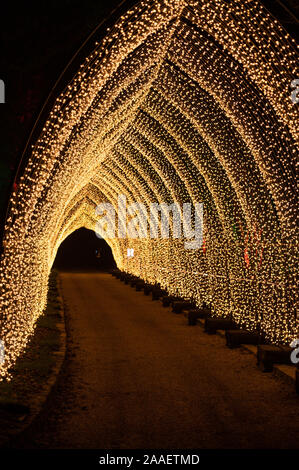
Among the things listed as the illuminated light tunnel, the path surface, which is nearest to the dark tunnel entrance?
the illuminated light tunnel

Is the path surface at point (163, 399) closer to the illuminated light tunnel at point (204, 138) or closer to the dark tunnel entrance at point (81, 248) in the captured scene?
the illuminated light tunnel at point (204, 138)

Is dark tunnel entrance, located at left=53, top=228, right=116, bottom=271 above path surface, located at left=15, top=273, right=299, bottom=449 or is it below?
above

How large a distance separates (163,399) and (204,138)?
23.2 ft

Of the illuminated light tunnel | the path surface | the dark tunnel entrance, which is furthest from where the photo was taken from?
the dark tunnel entrance

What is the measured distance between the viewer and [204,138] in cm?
1373

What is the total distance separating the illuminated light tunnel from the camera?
29.2ft

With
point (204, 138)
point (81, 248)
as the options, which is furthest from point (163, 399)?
point (81, 248)

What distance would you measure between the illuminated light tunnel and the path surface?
1130 millimetres

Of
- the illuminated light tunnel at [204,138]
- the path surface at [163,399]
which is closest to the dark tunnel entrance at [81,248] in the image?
the illuminated light tunnel at [204,138]

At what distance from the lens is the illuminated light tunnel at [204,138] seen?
8.91 m

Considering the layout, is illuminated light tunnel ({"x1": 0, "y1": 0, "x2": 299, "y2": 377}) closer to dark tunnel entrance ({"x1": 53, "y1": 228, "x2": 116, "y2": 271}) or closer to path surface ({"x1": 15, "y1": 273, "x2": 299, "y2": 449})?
path surface ({"x1": 15, "y1": 273, "x2": 299, "y2": 449})

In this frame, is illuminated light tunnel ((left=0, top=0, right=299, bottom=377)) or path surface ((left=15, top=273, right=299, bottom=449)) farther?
illuminated light tunnel ((left=0, top=0, right=299, bottom=377))

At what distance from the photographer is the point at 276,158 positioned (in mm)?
10703

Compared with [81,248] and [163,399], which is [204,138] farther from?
[81,248]
